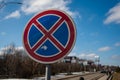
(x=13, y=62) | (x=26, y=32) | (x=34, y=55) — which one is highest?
(x=13, y=62)

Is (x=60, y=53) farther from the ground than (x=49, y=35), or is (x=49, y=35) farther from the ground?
(x=49, y=35)

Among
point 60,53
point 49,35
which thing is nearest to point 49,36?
point 49,35

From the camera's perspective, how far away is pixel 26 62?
64438 mm

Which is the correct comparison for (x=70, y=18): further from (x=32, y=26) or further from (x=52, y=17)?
(x=32, y=26)

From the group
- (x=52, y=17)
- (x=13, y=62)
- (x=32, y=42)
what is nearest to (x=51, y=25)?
(x=52, y=17)

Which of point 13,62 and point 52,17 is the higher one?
point 13,62

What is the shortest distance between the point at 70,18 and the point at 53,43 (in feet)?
1.22

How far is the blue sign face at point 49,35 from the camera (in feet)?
10.6

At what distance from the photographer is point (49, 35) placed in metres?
3.31

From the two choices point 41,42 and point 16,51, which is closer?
point 41,42

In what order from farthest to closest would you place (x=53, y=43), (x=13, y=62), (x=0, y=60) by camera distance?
(x=0, y=60), (x=13, y=62), (x=53, y=43)

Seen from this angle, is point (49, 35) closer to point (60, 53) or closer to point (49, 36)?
point (49, 36)

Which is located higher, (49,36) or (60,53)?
(49,36)

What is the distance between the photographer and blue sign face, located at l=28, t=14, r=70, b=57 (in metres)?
3.24
